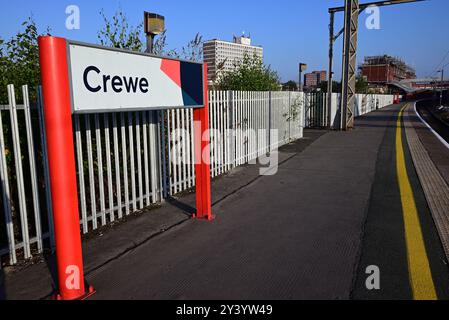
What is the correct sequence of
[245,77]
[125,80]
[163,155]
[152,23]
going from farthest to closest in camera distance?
[245,77] < [163,155] < [152,23] < [125,80]

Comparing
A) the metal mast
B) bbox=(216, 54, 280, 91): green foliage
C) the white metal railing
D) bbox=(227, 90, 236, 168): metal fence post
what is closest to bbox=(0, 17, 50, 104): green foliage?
the white metal railing

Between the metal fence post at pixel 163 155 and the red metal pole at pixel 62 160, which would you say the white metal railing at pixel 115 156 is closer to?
the metal fence post at pixel 163 155

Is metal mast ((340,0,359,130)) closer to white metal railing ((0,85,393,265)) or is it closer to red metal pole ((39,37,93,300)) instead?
white metal railing ((0,85,393,265))

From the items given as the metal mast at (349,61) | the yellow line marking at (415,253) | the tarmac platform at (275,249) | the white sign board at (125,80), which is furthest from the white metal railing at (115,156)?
the metal mast at (349,61)

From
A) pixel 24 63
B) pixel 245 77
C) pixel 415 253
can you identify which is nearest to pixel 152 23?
pixel 24 63

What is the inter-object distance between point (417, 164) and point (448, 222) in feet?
14.5

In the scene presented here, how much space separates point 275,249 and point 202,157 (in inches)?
63.0

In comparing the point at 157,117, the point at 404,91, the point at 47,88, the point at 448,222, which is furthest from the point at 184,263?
the point at 404,91

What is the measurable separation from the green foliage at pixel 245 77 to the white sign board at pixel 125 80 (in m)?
7.24

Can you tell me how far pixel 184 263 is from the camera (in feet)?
11.6

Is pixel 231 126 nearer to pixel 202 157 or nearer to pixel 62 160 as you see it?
pixel 202 157

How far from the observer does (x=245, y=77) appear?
11523 millimetres

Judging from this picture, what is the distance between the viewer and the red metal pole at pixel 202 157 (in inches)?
184

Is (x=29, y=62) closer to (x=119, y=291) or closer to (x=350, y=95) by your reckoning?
(x=119, y=291)
